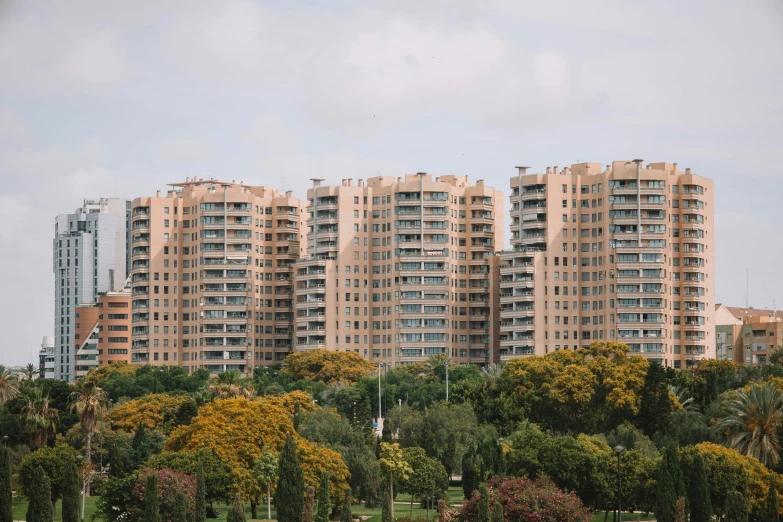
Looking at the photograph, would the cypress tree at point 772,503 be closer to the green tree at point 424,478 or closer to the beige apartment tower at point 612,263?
the green tree at point 424,478

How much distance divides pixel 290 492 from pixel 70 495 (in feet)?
44.2

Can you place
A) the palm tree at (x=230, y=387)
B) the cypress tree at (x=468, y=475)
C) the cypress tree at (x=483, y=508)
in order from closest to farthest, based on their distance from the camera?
the cypress tree at (x=483, y=508) < the cypress tree at (x=468, y=475) < the palm tree at (x=230, y=387)

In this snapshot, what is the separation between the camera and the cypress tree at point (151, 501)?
78.8 m

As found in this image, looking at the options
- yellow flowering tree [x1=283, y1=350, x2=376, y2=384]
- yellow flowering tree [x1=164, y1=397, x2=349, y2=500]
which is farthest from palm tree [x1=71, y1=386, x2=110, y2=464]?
yellow flowering tree [x1=283, y1=350, x2=376, y2=384]

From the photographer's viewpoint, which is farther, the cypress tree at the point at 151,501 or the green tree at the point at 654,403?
the green tree at the point at 654,403

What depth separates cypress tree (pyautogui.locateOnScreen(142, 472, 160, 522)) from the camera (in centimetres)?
7881

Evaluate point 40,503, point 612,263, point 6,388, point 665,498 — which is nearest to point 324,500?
point 40,503

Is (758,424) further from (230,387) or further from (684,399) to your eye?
(230,387)

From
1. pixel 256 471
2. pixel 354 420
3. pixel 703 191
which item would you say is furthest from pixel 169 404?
pixel 703 191

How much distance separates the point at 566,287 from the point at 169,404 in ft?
234

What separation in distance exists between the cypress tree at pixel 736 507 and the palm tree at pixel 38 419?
64195 mm

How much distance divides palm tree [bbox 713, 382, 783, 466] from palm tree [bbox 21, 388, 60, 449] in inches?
2379

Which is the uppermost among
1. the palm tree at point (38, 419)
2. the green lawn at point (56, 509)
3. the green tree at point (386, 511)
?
the palm tree at point (38, 419)

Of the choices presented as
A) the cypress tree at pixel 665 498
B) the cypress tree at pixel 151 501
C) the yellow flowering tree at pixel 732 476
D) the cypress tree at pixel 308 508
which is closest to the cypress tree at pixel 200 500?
the cypress tree at pixel 151 501
